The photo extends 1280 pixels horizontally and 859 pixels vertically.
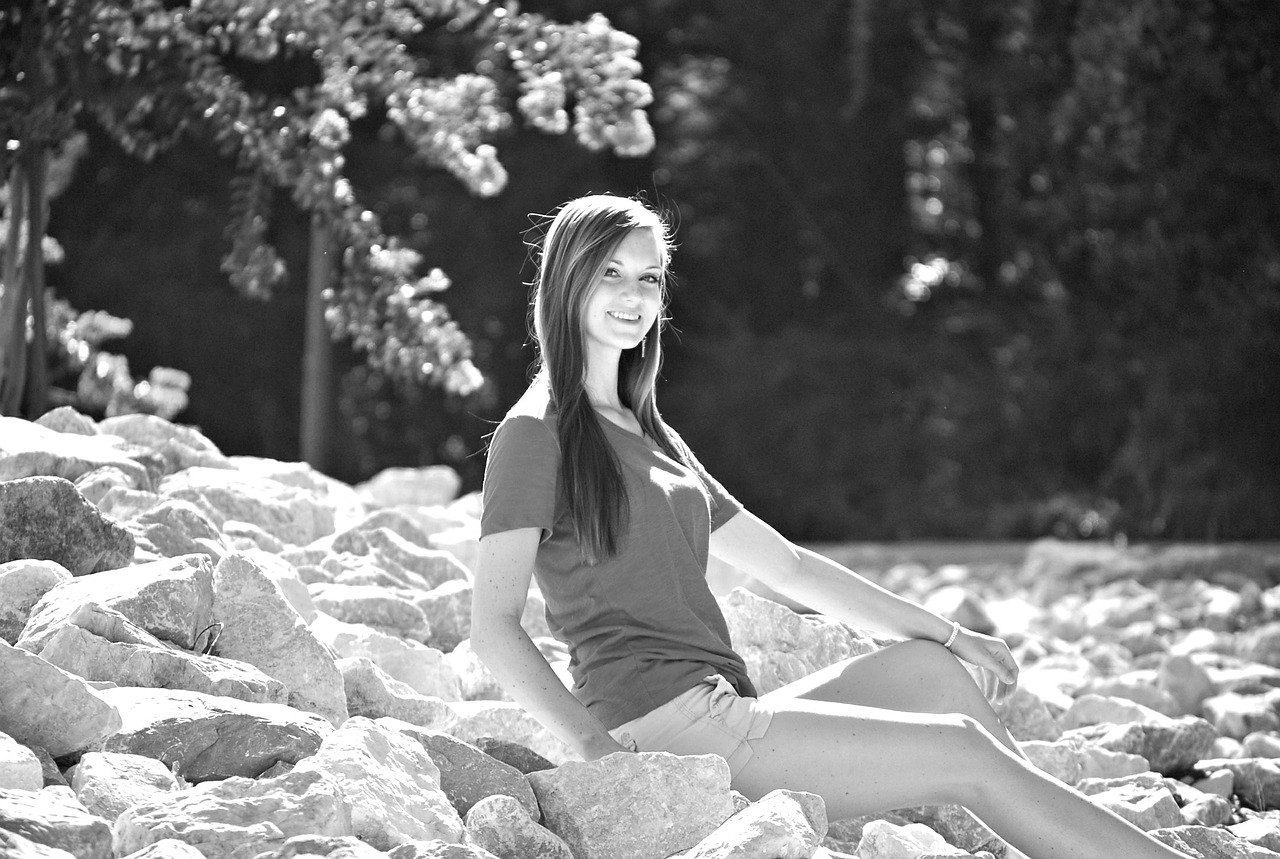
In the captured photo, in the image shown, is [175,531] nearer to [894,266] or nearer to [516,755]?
[516,755]

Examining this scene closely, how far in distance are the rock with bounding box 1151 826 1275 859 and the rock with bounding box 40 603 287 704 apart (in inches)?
56.5

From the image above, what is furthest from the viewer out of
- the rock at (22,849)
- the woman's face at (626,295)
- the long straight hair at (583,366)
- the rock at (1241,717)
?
the rock at (1241,717)

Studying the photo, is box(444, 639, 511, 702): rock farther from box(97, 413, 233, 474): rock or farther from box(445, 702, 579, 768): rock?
box(97, 413, 233, 474): rock

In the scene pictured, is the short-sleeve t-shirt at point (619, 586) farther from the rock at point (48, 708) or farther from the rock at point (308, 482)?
A: the rock at point (308, 482)

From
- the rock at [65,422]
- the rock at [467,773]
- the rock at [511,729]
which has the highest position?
the rock at [65,422]

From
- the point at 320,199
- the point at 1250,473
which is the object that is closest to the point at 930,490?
the point at 1250,473

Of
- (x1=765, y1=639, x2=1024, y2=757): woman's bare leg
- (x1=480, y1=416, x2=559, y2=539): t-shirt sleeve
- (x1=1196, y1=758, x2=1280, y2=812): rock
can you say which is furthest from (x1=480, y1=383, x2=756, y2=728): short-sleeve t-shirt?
(x1=1196, y1=758, x2=1280, y2=812): rock

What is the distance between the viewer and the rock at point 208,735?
6.71 ft

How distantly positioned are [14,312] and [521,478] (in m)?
2.45

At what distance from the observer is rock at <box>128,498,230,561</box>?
2936mm

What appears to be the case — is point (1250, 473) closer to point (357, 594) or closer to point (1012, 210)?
point (1012, 210)

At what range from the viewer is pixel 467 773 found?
225cm

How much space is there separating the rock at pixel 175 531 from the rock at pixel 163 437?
2.97 feet

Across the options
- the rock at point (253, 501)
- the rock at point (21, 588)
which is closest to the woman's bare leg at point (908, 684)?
the rock at point (21, 588)
